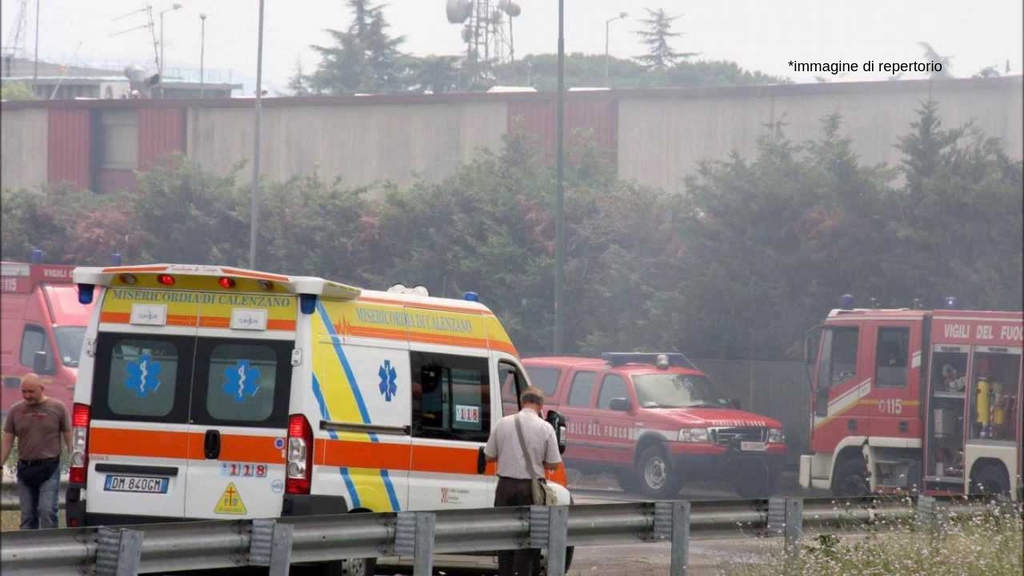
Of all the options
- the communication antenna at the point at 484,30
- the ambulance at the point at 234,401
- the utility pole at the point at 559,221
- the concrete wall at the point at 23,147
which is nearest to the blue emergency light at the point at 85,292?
the ambulance at the point at 234,401

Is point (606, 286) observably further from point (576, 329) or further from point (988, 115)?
point (988, 115)

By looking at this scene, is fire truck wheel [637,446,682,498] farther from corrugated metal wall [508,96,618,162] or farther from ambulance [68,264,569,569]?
corrugated metal wall [508,96,618,162]

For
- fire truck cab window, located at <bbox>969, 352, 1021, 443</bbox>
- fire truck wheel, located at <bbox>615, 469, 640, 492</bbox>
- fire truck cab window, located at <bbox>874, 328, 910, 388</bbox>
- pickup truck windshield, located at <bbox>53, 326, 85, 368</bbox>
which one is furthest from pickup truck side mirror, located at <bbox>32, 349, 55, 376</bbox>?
fire truck cab window, located at <bbox>969, 352, 1021, 443</bbox>

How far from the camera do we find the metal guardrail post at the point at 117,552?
8750 mm

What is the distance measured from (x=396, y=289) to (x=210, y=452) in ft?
7.28

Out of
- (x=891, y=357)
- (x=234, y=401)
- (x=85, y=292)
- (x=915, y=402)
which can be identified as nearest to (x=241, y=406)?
(x=234, y=401)

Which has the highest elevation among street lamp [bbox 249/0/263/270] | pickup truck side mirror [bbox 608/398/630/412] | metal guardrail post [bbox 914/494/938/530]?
street lamp [bbox 249/0/263/270]

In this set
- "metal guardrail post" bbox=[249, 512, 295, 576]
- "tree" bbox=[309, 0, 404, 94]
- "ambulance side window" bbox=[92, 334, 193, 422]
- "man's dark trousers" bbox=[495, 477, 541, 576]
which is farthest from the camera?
"tree" bbox=[309, 0, 404, 94]

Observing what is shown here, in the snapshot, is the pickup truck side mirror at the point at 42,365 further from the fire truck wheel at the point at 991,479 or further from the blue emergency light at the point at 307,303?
the blue emergency light at the point at 307,303

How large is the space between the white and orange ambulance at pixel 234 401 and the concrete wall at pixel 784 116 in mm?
22672

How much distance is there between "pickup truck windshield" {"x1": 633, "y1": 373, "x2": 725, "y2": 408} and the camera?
81.3 ft

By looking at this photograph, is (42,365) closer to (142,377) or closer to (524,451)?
(142,377)

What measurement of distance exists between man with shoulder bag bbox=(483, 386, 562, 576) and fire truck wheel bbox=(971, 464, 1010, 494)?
1123 cm

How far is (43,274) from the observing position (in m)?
27.7
